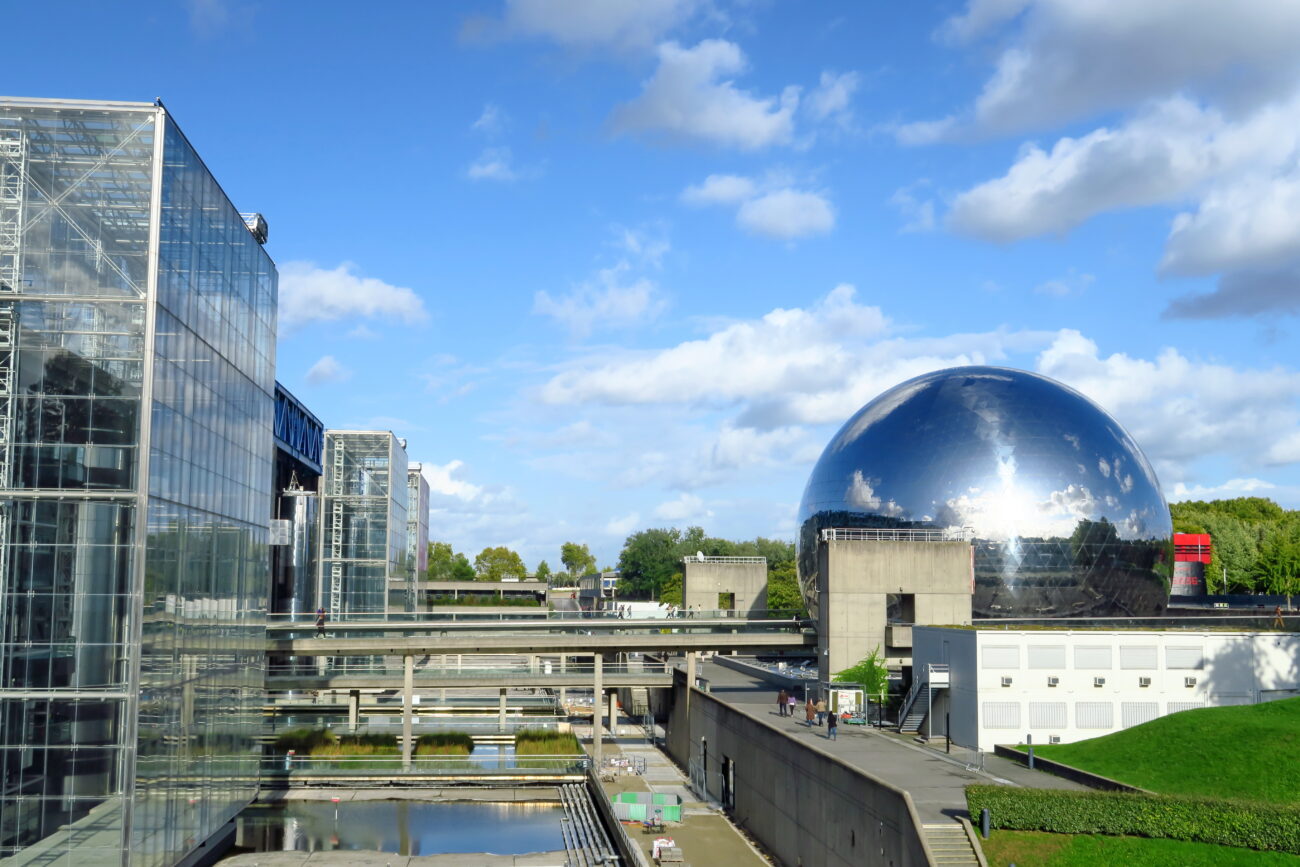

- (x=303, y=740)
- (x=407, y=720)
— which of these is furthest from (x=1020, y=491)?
(x=303, y=740)

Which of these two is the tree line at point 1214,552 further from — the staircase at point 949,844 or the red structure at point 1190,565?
the staircase at point 949,844

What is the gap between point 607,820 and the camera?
3922cm

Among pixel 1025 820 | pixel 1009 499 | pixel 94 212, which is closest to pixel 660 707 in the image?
pixel 1009 499

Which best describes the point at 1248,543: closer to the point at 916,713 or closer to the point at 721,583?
the point at 721,583

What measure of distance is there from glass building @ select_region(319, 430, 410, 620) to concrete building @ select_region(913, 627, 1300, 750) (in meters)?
43.6

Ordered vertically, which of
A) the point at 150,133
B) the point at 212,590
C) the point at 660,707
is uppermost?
the point at 150,133

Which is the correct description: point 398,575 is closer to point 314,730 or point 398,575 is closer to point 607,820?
point 314,730

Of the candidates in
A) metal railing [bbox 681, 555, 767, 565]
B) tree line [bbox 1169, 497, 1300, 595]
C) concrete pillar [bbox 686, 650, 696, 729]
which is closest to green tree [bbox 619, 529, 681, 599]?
tree line [bbox 1169, 497, 1300, 595]

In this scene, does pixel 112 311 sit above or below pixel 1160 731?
above

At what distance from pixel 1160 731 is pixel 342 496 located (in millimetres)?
52956

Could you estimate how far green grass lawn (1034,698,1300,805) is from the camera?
2695 cm

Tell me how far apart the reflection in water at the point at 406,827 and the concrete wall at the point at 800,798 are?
7.26m

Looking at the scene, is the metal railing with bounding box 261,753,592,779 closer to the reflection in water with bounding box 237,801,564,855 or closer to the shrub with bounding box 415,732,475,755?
the shrub with bounding box 415,732,475,755

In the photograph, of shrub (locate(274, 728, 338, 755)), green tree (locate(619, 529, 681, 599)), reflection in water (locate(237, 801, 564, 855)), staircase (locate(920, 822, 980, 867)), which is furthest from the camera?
green tree (locate(619, 529, 681, 599))
